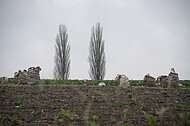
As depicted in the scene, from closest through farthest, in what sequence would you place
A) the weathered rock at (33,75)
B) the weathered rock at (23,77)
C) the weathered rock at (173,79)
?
the weathered rock at (173,79)
the weathered rock at (33,75)
the weathered rock at (23,77)

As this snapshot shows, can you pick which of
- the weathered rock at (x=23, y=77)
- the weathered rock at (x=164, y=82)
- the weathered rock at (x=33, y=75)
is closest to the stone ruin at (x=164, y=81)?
the weathered rock at (x=164, y=82)

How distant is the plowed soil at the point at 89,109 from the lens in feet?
17.4

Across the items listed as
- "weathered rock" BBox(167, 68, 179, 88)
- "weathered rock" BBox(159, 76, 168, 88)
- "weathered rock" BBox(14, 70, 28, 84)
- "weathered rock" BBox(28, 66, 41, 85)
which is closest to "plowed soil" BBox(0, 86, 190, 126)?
"weathered rock" BBox(167, 68, 179, 88)

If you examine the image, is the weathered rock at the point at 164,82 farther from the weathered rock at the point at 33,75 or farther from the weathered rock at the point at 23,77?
→ the weathered rock at the point at 23,77

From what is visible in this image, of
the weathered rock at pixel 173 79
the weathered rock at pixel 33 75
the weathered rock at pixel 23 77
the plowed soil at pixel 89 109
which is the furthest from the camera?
the weathered rock at pixel 23 77

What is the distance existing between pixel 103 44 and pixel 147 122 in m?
19.2

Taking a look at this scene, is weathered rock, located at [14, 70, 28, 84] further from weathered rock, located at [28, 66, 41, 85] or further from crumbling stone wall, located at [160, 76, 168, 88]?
crumbling stone wall, located at [160, 76, 168, 88]

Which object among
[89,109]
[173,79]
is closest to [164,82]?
[173,79]

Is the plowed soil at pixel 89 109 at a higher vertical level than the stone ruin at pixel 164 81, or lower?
lower

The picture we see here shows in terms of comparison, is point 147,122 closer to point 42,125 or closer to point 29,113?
point 42,125

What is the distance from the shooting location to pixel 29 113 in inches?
236

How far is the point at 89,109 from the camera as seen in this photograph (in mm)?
6023

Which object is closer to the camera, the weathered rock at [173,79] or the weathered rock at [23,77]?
the weathered rock at [173,79]

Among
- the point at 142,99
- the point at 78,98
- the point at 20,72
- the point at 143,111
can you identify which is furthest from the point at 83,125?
the point at 20,72
